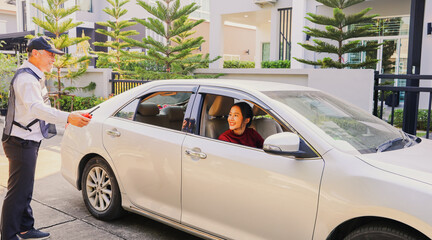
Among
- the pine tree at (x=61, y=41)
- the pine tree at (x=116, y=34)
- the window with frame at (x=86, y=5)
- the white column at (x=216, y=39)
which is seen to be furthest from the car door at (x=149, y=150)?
the window with frame at (x=86, y=5)

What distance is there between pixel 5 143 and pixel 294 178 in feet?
8.40

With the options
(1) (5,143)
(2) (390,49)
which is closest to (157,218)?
(1) (5,143)

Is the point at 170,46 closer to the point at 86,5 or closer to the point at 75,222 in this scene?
the point at 75,222

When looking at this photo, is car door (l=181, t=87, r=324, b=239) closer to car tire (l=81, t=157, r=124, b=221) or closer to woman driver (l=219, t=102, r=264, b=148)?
woman driver (l=219, t=102, r=264, b=148)

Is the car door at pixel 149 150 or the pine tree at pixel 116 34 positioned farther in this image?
the pine tree at pixel 116 34

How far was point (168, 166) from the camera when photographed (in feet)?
12.8

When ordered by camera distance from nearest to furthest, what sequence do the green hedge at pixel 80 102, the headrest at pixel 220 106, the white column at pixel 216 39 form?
the headrest at pixel 220 106
the green hedge at pixel 80 102
the white column at pixel 216 39

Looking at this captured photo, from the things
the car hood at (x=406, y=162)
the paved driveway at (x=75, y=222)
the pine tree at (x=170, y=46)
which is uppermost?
the pine tree at (x=170, y=46)

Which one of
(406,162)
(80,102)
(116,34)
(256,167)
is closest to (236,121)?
(256,167)

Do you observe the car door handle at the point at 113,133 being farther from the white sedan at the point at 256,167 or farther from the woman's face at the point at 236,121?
the woman's face at the point at 236,121

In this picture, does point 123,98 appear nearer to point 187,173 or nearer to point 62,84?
point 187,173

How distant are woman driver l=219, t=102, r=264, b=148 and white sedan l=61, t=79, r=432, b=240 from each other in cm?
19

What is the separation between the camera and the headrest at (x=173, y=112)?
15.0ft

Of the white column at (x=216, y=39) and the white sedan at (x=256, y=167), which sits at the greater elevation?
the white column at (x=216, y=39)
